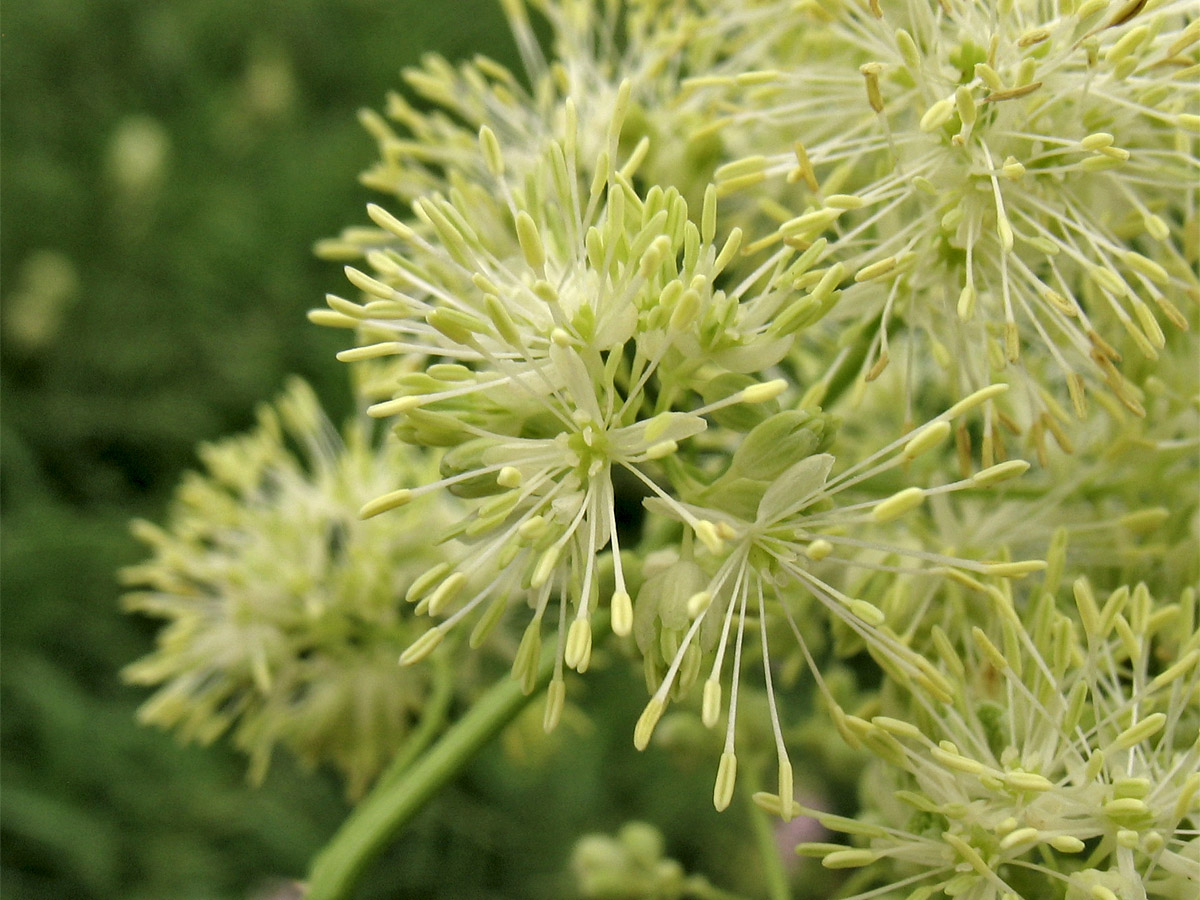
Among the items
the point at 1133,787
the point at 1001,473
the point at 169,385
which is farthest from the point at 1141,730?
the point at 169,385

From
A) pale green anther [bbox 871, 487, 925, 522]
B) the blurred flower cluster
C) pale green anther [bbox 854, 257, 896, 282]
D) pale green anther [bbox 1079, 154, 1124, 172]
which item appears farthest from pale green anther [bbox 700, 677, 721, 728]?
pale green anther [bbox 1079, 154, 1124, 172]

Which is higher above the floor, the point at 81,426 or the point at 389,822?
the point at 81,426

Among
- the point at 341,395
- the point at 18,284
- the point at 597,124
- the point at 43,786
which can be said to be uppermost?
the point at 18,284

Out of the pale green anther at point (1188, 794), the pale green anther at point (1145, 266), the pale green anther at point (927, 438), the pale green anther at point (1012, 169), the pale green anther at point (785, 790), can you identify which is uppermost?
the pale green anther at point (1012, 169)

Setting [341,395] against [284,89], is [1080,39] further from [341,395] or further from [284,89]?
[284,89]

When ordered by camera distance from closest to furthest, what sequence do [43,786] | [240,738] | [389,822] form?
1. [389,822]
2. [240,738]
3. [43,786]

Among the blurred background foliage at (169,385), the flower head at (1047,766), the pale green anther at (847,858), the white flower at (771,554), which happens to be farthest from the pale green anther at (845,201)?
the blurred background foliage at (169,385)

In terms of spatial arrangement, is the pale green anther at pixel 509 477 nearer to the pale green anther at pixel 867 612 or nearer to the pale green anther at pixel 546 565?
the pale green anther at pixel 546 565

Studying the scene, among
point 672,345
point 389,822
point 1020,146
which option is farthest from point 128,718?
point 1020,146
